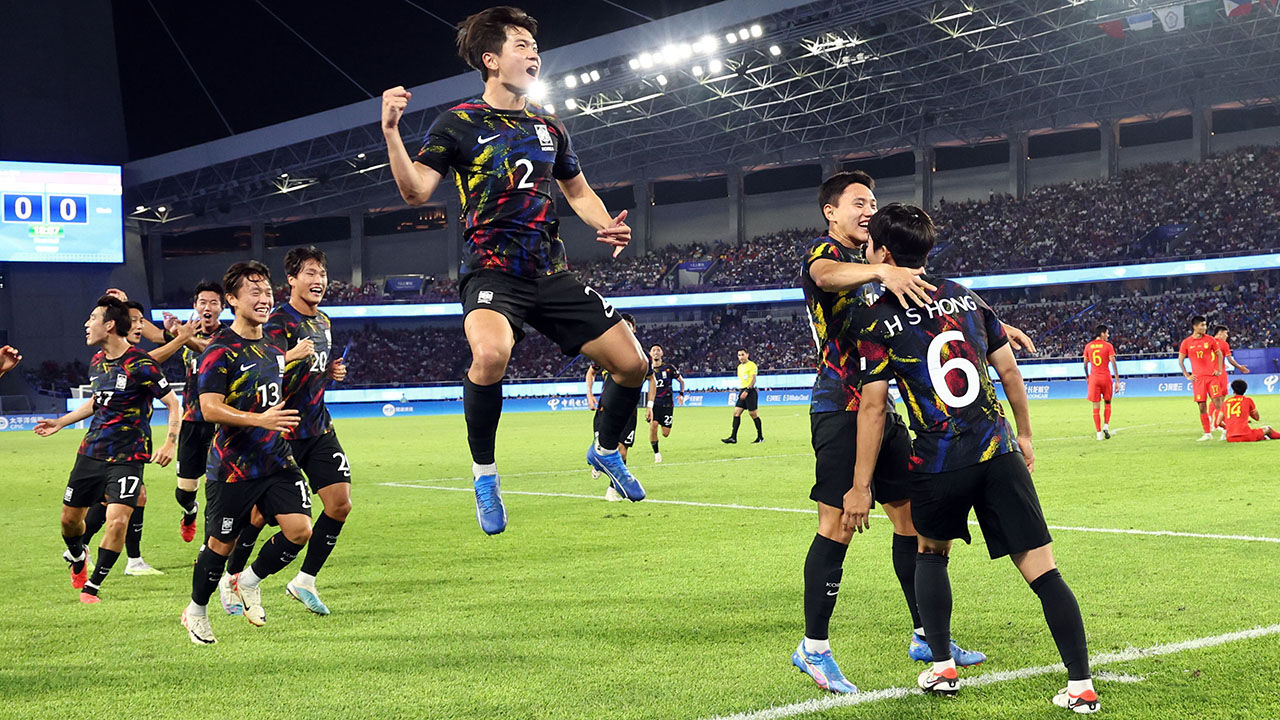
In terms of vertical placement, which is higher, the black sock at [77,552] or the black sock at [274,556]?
the black sock at [274,556]

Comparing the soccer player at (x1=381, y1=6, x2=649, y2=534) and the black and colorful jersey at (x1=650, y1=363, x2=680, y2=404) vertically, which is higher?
the soccer player at (x1=381, y1=6, x2=649, y2=534)

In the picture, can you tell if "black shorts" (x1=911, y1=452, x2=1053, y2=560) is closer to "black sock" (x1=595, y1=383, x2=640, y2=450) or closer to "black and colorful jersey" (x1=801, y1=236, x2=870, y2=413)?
"black and colorful jersey" (x1=801, y1=236, x2=870, y2=413)

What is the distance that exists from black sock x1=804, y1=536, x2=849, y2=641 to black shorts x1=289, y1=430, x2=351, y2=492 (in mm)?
3697

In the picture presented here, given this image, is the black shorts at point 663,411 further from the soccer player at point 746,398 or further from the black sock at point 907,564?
the black sock at point 907,564

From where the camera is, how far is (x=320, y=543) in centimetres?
741

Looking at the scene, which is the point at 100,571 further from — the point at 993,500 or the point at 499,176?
the point at 993,500

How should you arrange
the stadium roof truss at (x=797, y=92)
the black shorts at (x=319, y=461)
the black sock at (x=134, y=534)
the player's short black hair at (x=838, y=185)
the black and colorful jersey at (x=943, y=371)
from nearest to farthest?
the black and colorful jersey at (x=943, y=371) < the player's short black hair at (x=838, y=185) < the black shorts at (x=319, y=461) < the black sock at (x=134, y=534) < the stadium roof truss at (x=797, y=92)

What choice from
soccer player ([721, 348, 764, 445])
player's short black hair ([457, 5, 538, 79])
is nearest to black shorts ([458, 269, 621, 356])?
player's short black hair ([457, 5, 538, 79])

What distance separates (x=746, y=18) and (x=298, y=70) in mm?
21816

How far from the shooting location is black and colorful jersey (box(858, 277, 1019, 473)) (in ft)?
14.7

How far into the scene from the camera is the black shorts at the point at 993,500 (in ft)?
14.6

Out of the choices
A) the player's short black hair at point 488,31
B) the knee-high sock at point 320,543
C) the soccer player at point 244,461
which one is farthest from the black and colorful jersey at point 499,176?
the knee-high sock at point 320,543

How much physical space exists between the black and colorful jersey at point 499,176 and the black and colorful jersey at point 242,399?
224cm

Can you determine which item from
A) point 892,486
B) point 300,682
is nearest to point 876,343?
point 892,486
